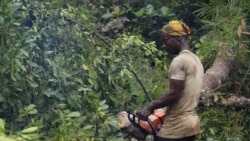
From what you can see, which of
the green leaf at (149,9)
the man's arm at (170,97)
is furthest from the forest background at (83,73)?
the green leaf at (149,9)

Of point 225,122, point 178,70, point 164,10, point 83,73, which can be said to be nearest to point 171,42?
point 178,70

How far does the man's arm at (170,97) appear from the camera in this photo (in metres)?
3.87

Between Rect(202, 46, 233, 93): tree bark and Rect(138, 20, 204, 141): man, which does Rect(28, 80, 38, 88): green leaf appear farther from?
Rect(202, 46, 233, 93): tree bark

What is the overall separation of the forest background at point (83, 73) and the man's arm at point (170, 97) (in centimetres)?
31

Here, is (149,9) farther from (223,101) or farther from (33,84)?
(33,84)

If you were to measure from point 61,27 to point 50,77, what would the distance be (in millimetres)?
571

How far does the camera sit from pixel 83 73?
469 centimetres

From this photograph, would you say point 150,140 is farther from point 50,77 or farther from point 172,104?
point 50,77

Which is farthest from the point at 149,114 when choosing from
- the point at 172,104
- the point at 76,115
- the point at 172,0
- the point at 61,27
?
the point at 172,0

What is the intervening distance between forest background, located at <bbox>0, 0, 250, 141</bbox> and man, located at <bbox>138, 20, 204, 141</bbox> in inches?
16.5

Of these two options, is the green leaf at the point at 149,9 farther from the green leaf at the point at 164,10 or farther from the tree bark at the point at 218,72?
the tree bark at the point at 218,72

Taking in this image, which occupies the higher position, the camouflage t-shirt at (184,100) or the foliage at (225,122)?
the camouflage t-shirt at (184,100)

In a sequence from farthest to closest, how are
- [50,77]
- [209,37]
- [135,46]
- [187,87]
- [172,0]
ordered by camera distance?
[172,0], [209,37], [135,46], [50,77], [187,87]

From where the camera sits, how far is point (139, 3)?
320 inches
